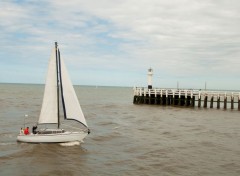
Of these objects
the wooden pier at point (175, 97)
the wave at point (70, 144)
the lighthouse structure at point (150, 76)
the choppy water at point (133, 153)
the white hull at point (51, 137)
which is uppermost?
the lighthouse structure at point (150, 76)

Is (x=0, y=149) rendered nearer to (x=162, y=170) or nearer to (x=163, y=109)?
(x=162, y=170)

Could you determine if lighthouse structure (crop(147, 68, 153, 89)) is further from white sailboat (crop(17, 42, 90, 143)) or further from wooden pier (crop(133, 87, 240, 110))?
white sailboat (crop(17, 42, 90, 143))

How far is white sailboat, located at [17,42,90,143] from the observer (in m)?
20.0

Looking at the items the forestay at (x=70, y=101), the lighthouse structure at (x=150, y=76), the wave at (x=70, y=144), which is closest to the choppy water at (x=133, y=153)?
the wave at (x=70, y=144)

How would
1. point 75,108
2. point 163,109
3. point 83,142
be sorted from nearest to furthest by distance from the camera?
point 75,108
point 83,142
point 163,109

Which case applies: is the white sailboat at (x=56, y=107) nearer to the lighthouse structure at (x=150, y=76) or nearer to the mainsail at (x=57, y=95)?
the mainsail at (x=57, y=95)

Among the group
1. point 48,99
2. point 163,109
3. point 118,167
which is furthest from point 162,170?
point 163,109

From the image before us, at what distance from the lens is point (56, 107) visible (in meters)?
21.0

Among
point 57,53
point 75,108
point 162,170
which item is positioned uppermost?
point 57,53

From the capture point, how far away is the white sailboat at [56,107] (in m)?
20.0

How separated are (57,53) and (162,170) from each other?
9362 millimetres

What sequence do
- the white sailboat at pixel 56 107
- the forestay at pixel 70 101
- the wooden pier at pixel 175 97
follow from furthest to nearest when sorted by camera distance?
1. the wooden pier at pixel 175 97
2. the forestay at pixel 70 101
3. the white sailboat at pixel 56 107

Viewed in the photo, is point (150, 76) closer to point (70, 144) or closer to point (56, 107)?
point (56, 107)

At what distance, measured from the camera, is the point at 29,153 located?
1859 cm
